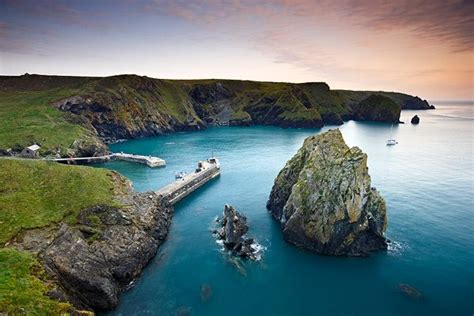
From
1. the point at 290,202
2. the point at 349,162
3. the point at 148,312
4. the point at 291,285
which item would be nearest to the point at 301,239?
the point at 290,202

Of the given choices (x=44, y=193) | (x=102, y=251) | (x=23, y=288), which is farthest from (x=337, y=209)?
(x=44, y=193)

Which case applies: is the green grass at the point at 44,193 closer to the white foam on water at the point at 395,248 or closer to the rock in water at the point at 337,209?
Answer: the rock in water at the point at 337,209

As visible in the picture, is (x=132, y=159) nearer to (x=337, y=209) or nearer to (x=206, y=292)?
(x=206, y=292)

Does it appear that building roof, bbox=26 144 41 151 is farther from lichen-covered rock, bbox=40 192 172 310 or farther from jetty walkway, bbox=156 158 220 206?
lichen-covered rock, bbox=40 192 172 310

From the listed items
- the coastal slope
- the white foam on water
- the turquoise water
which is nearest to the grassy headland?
the coastal slope

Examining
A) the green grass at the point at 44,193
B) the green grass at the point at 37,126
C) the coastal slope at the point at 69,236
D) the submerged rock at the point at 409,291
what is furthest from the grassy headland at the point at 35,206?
the green grass at the point at 37,126

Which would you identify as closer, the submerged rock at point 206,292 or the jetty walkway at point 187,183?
the submerged rock at point 206,292

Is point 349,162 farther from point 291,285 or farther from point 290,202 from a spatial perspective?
point 291,285
